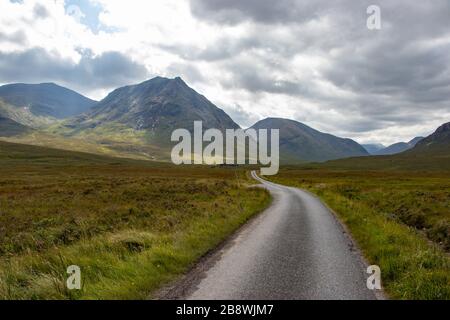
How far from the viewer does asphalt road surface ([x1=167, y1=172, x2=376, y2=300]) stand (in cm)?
948

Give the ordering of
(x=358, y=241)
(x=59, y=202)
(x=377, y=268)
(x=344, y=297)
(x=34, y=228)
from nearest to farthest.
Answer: (x=344, y=297), (x=377, y=268), (x=358, y=241), (x=34, y=228), (x=59, y=202)

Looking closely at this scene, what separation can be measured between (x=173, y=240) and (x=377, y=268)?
764cm

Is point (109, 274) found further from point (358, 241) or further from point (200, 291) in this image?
point (358, 241)

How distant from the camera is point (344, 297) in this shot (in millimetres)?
9242

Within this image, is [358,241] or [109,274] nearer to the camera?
[109,274]

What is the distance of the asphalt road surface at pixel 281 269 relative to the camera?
9484mm

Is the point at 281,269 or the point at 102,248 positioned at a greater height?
the point at 102,248

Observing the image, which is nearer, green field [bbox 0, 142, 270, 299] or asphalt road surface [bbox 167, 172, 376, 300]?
asphalt road surface [bbox 167, 172, 376, 300]

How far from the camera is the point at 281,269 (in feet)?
38.6

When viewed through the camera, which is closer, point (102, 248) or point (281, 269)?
point (281, 269)

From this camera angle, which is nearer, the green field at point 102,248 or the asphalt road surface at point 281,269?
the asphalt road surface at point 281,269

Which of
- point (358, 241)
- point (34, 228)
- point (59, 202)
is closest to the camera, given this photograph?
point (358, 241)
